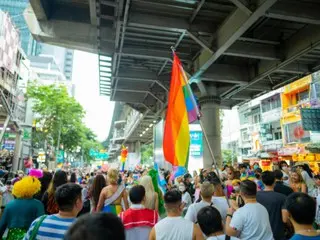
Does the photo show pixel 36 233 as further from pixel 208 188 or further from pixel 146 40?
pixel 146 40

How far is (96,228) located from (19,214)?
2.67 m

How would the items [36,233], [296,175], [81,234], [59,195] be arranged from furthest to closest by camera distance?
[296,175] < [59,195] < [36,233] < [81,234]

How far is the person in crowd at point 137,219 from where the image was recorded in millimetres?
3557

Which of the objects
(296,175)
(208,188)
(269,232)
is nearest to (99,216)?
(269,232)

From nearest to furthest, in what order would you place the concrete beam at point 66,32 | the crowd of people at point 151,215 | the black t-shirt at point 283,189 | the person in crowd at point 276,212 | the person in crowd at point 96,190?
the crowd of people at point 151,215
the person in crowd at point 276,212
the black t-shirt at point 283,189
the person in crowd at point 96,190
the concrete beam at point 66,32

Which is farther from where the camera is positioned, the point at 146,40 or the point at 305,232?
the point at 146,40

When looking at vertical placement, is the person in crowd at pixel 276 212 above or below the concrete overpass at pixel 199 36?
below

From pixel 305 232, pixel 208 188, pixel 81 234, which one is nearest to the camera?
pixel 81 234

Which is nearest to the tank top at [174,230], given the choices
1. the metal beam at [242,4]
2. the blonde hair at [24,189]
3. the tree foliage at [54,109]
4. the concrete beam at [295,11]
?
the blonde hair at [24,189]

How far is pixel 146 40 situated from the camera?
11438 millimetres

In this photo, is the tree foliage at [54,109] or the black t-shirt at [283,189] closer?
the black t-shirt at [283,189]

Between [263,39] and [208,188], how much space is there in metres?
9.08

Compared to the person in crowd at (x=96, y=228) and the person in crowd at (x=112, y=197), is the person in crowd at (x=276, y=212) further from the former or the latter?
the person in crowd at (x=96, y=228)

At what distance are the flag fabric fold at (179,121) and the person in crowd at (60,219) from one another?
6.06 feet
